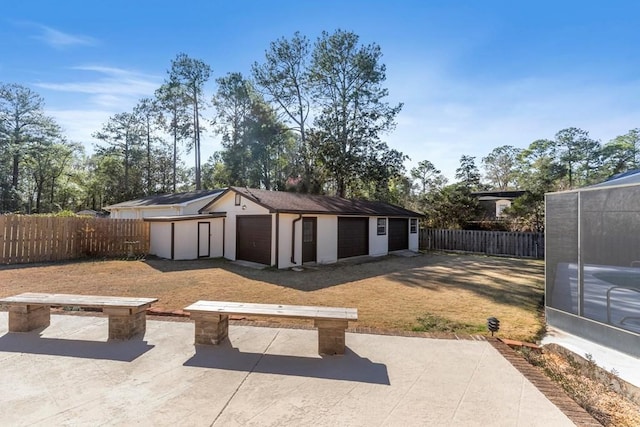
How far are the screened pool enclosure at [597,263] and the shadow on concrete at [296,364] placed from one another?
3589 millimetres

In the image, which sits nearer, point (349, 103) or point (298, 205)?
point (298, 205)

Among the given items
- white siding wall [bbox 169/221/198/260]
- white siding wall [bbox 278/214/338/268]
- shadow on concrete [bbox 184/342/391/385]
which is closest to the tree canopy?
white siding wall [bbox 278/214/338/268]

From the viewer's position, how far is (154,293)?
24.3ft

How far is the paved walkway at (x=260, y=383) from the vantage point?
2664mm

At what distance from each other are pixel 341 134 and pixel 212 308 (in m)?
21.1

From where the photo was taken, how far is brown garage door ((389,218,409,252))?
17188 millimetres

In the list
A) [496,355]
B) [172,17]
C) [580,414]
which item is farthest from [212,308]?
[172,17]

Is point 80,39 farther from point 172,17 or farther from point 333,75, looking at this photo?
point 333,75

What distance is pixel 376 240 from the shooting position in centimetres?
1614

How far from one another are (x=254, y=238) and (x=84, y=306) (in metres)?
8.36

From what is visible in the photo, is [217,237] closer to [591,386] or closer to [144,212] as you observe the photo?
[144,212]

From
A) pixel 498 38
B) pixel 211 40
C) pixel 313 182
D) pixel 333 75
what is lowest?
pixel 313 182

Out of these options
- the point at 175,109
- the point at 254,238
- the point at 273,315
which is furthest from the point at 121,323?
the point at 175,109

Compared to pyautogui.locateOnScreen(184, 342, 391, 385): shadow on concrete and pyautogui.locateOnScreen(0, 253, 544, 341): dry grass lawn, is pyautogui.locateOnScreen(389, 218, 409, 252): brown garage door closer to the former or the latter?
pyautogui.locateOnScreen(0, 253, 544, 341): dry grass lawn
